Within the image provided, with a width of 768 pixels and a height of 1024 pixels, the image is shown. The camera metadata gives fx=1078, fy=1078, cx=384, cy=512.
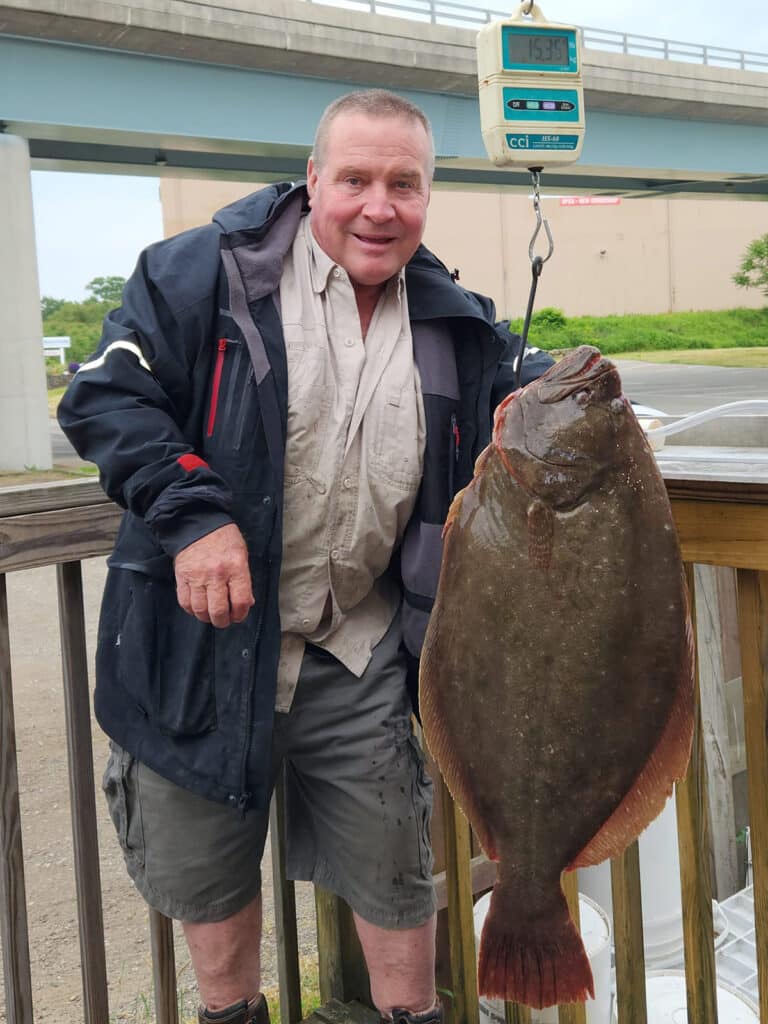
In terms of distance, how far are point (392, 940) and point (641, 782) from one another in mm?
965

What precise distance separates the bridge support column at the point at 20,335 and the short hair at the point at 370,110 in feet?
52.6

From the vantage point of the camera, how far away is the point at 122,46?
50.3ft

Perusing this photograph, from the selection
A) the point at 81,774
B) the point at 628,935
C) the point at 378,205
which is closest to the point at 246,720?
the point at 81,774

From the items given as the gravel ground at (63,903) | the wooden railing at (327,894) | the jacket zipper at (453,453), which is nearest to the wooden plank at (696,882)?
the wooden railing at (327,894)

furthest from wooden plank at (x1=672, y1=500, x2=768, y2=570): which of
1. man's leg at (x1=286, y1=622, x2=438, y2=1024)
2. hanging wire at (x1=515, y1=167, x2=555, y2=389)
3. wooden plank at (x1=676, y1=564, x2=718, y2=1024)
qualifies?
man's leg at (x1=286, y1=622, x2=438, y2=1024)

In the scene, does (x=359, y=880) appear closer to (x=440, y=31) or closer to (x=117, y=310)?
(x=117, y=310)

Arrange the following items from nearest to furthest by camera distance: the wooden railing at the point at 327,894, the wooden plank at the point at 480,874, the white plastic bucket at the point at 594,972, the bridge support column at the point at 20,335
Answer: the wooden railing at the point at 327,894 < the white plastic bucket at the point at 594,972 < the wooden plank at the point at 480,874 < the bridge support column at the point at 20,335

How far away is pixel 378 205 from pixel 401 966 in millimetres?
1584

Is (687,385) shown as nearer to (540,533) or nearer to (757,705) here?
(757,705)

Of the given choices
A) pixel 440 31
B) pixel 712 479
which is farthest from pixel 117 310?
pixel 440 31

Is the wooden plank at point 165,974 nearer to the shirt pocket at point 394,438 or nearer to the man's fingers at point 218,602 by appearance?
the man's fingers at point 218,602

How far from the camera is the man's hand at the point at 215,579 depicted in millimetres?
1843

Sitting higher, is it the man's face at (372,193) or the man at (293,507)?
the man's face at (372,193)

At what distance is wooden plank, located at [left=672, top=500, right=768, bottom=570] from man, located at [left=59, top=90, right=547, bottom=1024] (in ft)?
1.52
